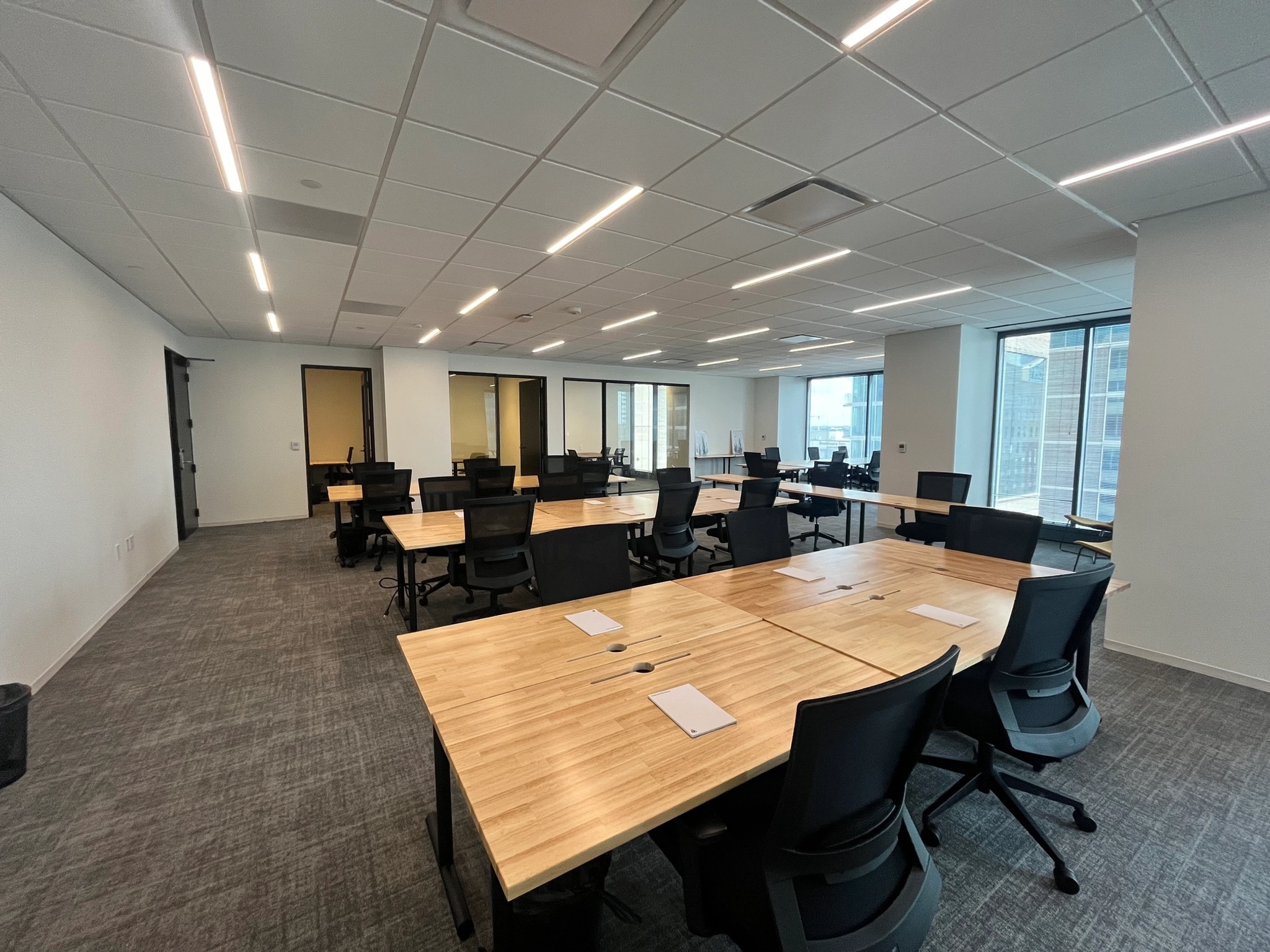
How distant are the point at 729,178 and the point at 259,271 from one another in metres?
4.11

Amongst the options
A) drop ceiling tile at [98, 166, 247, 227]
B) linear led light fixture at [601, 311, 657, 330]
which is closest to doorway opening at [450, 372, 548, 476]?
linear led light fixture at [601, 311, 657, 330]

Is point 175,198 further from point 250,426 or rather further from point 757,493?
point 250,426

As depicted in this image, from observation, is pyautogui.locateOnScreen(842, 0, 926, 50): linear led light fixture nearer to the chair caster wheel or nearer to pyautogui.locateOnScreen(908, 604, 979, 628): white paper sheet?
pyautogui.locateOnScreen(908, 604, 979, 628): white paper sheet

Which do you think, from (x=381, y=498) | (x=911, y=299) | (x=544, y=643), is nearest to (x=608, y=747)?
(x=544, y=643)

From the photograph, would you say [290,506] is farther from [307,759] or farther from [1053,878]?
[1053,878]

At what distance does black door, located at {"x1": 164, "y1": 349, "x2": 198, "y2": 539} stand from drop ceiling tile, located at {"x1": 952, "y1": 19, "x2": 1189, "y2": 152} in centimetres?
821

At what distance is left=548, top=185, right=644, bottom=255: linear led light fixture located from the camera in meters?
2.91

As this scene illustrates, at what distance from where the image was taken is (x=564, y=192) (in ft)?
9.38

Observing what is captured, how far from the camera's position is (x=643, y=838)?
1934mm

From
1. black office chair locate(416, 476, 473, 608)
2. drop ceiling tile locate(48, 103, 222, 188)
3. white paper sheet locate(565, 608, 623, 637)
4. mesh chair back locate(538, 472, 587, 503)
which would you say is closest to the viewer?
white paper sheet locate(565, 608, 623, 637)

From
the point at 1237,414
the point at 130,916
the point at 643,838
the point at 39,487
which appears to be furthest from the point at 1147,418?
the point at 39,487

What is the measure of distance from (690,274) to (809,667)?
→ 3734 mm

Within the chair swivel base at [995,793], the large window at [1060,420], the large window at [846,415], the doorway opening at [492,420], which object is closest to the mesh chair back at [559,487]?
the chair swivel base at [995,793]

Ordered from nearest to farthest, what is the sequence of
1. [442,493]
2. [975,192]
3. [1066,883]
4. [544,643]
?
[1066,883] → [544,643] → [975,192] → [442,493]
